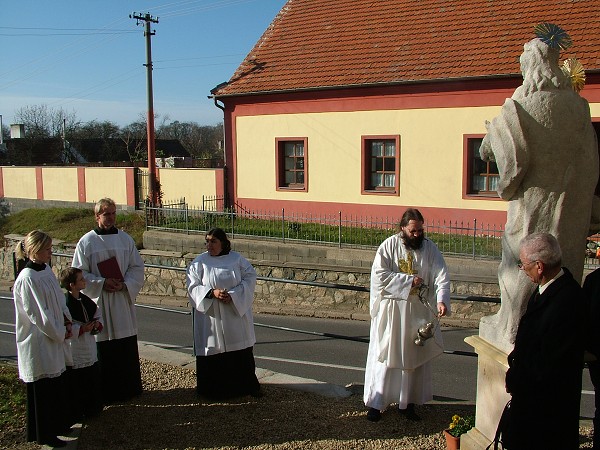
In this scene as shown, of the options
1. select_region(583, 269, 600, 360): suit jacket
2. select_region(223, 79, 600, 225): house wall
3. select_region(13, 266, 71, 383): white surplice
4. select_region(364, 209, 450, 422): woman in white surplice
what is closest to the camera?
select_region(583, 269, 600, 360): suit jacket

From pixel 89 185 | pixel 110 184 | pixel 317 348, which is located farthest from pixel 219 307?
pixel 89 185

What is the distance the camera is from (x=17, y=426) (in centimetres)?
554

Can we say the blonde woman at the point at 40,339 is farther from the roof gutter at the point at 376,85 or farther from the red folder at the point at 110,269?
the roof gutter at the point at 376,85

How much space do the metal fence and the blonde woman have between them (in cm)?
929

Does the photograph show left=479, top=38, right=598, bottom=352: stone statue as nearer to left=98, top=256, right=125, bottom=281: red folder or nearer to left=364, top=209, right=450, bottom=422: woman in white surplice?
left=364, top=209, right=450, bottom=422: woman in white surplice

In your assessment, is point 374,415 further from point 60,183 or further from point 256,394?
point 60,183

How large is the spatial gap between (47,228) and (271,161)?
29.8ft

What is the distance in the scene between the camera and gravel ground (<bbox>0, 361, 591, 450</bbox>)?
508cm

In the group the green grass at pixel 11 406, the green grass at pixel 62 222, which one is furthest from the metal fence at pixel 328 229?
the green grass at pixel 11 406

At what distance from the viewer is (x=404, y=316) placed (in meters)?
5.30

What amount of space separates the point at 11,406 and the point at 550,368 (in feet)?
16.1

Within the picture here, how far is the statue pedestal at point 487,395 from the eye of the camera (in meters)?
4.21

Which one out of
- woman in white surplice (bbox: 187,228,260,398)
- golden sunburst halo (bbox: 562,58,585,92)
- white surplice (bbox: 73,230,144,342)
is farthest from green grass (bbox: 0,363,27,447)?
golden sunburst halo (bbox: 562,58,585,92)

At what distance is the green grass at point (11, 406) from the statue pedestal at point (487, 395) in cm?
371
